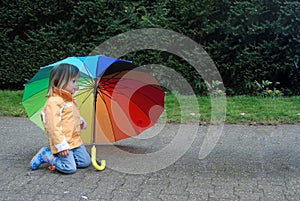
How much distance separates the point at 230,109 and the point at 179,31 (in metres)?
2.12

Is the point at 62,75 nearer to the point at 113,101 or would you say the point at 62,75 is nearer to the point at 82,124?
the point at 82,124

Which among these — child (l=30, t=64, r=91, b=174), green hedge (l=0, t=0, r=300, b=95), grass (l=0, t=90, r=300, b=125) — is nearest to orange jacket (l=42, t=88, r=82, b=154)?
child (l=30, t=64, r=91, b=174)

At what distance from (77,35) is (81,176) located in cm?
535

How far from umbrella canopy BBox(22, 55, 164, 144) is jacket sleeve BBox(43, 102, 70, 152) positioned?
21.6 inches

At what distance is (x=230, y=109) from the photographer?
7168 millimetres

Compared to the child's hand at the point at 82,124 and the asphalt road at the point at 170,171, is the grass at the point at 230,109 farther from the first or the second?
the child's hand at the point at 82,124

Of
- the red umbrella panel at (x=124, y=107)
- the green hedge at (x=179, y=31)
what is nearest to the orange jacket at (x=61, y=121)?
the red umbrella panel at (x=124, y=107)

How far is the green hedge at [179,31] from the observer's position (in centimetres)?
826

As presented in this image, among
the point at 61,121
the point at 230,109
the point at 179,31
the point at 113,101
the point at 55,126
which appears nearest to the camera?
the point at 55,126

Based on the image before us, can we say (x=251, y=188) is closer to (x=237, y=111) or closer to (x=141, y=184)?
(x=141, y=184)

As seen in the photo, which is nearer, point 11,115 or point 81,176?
point 81,176

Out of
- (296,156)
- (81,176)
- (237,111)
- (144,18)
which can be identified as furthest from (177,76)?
(81,176)

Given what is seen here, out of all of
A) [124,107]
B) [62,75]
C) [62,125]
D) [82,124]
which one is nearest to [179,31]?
[124,107]

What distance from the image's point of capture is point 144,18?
8.43 meters
